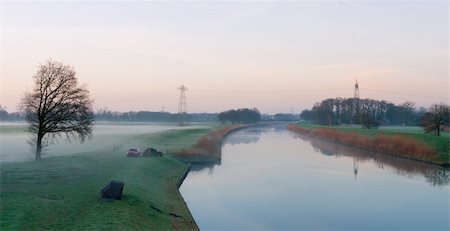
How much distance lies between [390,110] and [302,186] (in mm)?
128244

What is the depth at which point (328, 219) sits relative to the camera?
23438 mm

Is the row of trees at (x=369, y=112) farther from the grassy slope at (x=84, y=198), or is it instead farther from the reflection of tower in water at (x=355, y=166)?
the grassy slope at (x=84, y=198)

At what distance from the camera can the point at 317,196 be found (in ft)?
96.4

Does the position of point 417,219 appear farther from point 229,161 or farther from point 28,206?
point 229,161

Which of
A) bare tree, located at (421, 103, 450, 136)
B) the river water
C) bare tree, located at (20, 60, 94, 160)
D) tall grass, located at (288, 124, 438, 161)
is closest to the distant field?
bare tree, located at (20, 60, 94, 160)

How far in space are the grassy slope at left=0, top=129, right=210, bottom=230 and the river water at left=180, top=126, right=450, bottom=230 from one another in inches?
89.8

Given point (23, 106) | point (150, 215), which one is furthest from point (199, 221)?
point (23, 106)

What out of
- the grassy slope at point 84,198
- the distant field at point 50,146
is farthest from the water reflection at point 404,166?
the distant field at point 50,146

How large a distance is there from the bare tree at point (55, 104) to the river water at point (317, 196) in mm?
11957

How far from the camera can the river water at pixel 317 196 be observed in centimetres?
2288

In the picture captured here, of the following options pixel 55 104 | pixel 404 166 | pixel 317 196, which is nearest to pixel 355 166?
pixel 404 166

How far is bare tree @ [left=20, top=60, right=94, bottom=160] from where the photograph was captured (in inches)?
1438

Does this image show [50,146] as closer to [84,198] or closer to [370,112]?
[84,198]

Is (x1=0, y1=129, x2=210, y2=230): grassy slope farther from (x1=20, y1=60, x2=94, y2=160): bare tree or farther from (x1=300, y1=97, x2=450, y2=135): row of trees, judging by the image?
(x1=300, y1=97, x2=450, y2=135): row of trees
